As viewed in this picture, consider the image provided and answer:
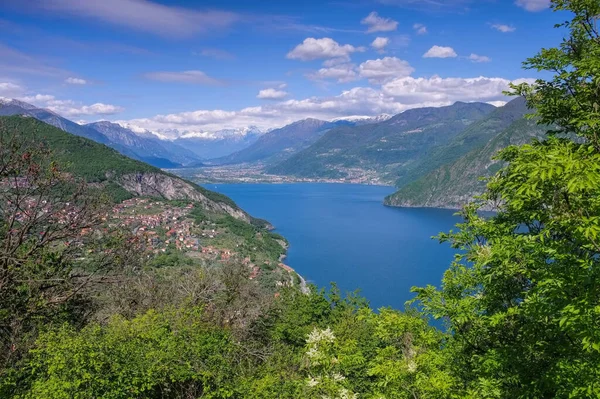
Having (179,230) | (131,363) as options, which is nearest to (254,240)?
(179,230)

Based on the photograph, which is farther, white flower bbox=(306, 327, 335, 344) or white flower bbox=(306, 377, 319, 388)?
white flower bbox=(306, 327, 335, 344)

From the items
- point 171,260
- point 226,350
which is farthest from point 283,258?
point 226,350

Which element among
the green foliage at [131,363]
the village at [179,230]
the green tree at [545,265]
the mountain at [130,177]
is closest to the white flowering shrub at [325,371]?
the green tree at [545,265]

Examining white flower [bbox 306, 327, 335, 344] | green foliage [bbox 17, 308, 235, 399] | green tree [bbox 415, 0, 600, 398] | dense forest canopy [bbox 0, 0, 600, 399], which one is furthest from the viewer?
white flower [bbox 306, 327, 335, 344]

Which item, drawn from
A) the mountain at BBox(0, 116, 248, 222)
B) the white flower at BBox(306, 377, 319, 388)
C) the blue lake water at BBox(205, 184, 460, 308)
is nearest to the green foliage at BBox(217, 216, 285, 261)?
A: the blue lake water at BBox(205, 184, 460, 308)

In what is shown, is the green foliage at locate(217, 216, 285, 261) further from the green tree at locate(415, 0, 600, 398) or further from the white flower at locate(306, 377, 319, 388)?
the green tree at locate(415, 0, 600, 398)

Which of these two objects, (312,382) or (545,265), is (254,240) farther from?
(545,265)
